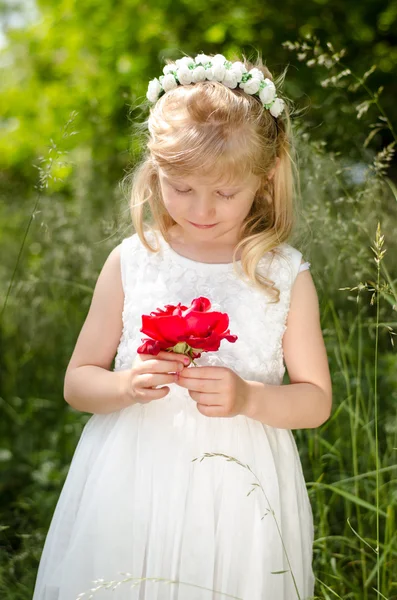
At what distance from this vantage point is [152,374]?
198 centimetres

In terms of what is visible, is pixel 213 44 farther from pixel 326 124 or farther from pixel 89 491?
pixel 89 491

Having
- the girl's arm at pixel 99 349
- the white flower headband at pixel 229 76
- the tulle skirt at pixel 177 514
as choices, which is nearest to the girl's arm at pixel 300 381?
the tulle skirt at pixel 177 514

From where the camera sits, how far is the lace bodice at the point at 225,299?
2234 mm

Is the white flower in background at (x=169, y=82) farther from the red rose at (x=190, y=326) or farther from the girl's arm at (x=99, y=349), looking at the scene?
the red rose at (x=190, y=326)

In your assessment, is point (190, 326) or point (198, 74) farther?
point (198, 74)

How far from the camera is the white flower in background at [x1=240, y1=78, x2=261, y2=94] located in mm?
2281

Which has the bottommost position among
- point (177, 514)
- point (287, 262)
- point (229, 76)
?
point (177, 514)

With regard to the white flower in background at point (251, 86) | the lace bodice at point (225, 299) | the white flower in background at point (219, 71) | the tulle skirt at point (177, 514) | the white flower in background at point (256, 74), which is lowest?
the tulle skirt at point (177, 514)

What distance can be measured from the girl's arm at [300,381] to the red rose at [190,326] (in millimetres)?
301

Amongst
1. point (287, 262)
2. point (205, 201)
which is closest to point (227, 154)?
point (205, 201)

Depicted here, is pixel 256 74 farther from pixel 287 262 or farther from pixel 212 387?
pixel 212 387

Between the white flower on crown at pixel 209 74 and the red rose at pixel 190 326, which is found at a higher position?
the white flower on crown at pixel 209 74

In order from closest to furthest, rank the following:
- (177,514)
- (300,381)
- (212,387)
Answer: (212,387), (177,514), (300,381)

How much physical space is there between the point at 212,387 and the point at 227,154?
584mm
